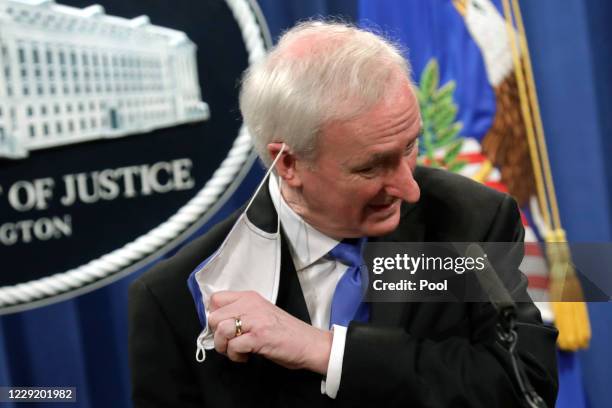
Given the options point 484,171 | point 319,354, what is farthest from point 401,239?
point 484,171

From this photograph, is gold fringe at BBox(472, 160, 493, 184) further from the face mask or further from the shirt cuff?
→ the shirt cuff

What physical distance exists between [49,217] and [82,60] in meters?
0.38

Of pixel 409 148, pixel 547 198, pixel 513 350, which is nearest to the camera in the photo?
pixel 513 350

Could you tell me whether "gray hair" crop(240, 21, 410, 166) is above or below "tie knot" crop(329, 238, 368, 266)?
above

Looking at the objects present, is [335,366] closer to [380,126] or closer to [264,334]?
[264,334]

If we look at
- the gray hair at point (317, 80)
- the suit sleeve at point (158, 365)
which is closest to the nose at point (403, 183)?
the gray hair at point (317, 80)

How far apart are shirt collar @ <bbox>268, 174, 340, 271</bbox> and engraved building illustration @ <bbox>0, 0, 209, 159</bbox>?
2.06 ft

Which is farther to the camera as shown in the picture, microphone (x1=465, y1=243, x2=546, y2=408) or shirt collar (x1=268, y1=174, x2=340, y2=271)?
shirt collar (x1=268, y1=174, x2=340, y2=271)

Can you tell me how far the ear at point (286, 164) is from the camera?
3.56 ft

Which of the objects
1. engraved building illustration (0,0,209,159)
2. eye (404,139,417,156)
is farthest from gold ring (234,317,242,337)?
engraved building illustration (0,0,209,159)

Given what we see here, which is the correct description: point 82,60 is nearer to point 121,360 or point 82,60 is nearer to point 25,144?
point 25,144

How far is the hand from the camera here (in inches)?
37.9

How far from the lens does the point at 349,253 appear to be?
45.7 inches

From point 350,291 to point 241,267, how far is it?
18 centimetres
